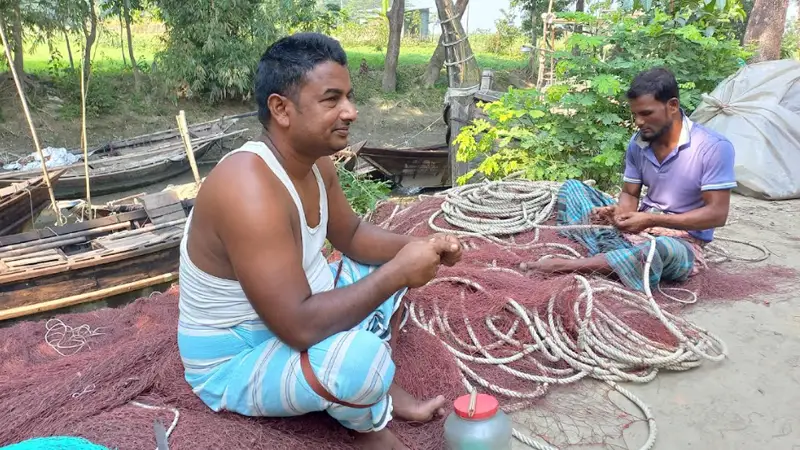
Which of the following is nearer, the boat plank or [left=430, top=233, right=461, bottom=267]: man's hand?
[left=430, top=233, right=461, bottom=267]: man's hand

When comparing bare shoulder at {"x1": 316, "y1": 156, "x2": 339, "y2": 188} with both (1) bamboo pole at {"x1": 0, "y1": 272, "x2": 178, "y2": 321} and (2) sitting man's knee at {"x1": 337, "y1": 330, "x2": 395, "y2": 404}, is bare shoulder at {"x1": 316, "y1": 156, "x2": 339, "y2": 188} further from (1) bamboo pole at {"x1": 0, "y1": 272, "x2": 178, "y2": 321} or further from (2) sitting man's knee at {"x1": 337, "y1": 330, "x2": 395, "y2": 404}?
(1) bamboo pole at {"x1": 0, "y1": 272, "x2": 178, "y2": 321}

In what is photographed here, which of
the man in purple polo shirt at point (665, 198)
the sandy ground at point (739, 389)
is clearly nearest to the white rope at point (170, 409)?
the sandy ground at point (739, 389)

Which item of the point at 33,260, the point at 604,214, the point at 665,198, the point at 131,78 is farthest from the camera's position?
the point at 131,78

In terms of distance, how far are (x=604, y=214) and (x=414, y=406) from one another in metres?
1.97

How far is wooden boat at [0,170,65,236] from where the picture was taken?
774 centimetres

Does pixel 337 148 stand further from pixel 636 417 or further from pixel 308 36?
pixel 636 417

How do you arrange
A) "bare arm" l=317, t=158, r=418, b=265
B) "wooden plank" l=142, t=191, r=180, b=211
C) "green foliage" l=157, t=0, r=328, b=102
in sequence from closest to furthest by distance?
"bare arm" l=317, t=158, r=418, b=265 → "wooden plank" l=142, t=191, r=180, b=211 → "green foliage" l=157, t=0, r=328, b=102

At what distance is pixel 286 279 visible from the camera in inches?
65.4

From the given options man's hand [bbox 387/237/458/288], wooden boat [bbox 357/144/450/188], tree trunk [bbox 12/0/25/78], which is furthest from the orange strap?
tree trunk [bbox 12/0/25/78]

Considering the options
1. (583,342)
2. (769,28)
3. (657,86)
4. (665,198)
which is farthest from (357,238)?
(769,28)

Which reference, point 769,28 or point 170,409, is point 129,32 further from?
point 170,409

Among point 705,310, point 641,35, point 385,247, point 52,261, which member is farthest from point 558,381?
point 52,261

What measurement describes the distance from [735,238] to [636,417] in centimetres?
258

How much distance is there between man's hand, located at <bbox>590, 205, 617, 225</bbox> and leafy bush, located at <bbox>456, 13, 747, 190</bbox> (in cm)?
205
